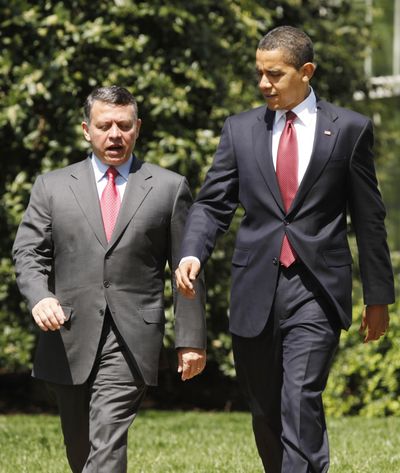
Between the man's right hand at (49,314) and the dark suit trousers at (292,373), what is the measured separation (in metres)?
0.80

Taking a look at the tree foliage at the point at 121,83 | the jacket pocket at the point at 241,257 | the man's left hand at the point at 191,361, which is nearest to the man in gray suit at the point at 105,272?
the man's left hand at the point at 191,361

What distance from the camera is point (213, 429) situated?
9.55 m

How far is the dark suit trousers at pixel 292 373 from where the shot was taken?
4.81m

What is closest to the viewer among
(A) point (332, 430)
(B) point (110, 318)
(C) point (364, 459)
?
(B) point (110, 318)

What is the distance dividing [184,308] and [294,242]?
2.08ft

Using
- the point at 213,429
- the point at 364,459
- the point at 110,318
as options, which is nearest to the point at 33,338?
the point at 213,429

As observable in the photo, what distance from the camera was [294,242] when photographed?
4934 millimetres

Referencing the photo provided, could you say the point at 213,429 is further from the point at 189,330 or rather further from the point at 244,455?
the point at 189,330

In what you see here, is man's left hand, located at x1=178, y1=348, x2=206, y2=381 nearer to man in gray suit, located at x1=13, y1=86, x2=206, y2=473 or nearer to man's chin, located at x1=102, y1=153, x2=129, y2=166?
man in gray suit, located at x1=13, y1=86, x2=206, y2=473

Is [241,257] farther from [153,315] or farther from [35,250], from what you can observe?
[35,250]

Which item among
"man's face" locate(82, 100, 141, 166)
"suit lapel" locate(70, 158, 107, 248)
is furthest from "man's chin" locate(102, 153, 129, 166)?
"suit lapel" locate(70, 158, 107, 248)

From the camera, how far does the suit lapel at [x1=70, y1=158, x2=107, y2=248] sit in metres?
5.23

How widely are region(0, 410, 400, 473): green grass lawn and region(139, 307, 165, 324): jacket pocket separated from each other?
2.00m

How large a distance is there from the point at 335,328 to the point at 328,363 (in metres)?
0.15
